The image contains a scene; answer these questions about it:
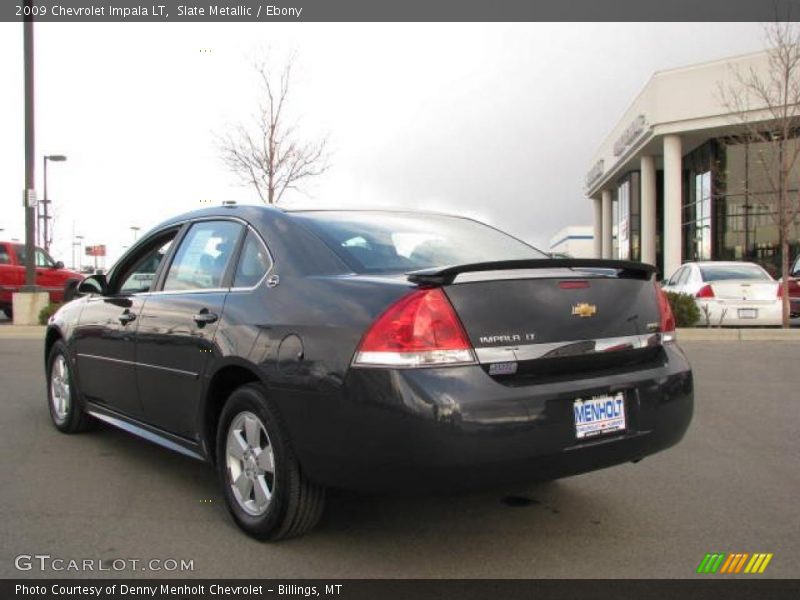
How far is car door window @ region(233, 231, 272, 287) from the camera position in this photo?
3.70 meters

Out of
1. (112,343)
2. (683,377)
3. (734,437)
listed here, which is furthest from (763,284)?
(112,343)

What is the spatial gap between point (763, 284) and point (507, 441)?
12.0 meters

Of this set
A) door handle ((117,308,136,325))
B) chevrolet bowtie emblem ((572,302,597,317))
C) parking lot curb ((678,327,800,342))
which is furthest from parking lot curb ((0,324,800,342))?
door handle ((117,308,136,325))

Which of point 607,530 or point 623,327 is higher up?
point 623,327

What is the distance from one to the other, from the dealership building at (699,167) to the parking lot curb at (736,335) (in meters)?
11.6

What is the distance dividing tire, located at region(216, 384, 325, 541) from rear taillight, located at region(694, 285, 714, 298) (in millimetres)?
11496

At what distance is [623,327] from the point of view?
3443mm

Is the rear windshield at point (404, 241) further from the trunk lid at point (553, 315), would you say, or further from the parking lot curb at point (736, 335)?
the parking lot curb at point (736, 335)

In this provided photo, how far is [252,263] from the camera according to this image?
3.80 m

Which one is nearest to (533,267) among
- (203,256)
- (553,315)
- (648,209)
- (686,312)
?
(553,315)

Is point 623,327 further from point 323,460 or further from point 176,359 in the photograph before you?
point 176,359

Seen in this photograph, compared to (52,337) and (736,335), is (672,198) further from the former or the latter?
(52,337)

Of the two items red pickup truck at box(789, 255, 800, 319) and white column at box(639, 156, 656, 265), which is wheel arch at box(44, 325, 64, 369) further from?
white column at box(639, 156, 656, 265)

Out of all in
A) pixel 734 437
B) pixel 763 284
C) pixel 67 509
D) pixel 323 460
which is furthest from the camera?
pixel 763 284
